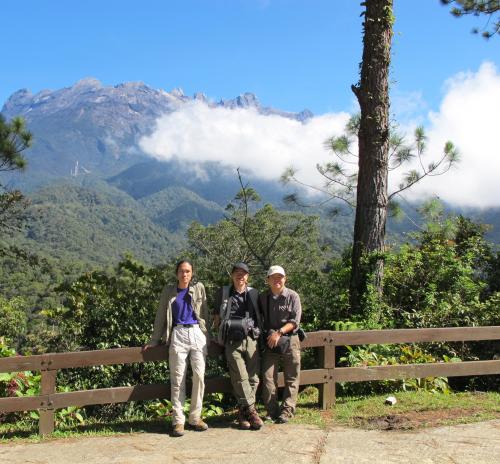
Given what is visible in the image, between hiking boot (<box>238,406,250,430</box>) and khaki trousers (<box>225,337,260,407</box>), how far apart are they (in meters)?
0.06

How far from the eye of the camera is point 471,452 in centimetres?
466

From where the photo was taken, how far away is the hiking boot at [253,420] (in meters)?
5.43

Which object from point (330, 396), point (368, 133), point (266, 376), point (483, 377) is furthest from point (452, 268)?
point (266, 376)

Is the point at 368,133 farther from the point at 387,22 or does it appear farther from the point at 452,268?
the point at 452,268

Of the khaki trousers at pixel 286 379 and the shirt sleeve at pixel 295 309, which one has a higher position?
the shirt sleeve at pixel 295 309

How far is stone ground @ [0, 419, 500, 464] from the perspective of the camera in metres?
4.61

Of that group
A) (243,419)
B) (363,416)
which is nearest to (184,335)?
(243,419)

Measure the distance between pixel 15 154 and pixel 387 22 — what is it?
12753 mm

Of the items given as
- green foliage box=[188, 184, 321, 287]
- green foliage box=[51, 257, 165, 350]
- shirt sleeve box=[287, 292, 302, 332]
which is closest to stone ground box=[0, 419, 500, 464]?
shirt sleeve box=[287, 292, 302, 332]

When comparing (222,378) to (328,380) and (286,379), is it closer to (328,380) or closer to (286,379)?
(286,379)

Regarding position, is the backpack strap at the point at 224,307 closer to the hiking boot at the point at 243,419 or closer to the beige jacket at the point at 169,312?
the beige jacket at the point at 169,312

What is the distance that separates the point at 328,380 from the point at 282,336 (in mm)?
941

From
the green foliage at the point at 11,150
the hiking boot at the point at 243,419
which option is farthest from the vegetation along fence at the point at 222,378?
the green foliage at the point at 11,150

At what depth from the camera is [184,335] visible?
5605 millimetres
